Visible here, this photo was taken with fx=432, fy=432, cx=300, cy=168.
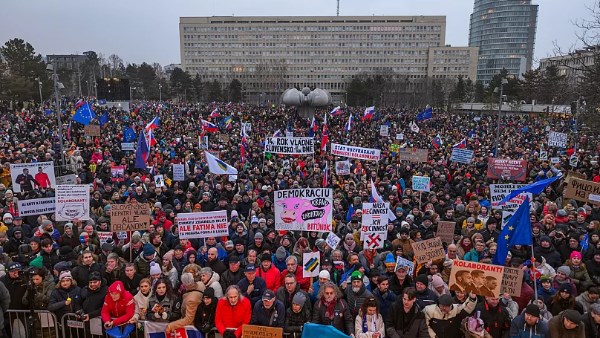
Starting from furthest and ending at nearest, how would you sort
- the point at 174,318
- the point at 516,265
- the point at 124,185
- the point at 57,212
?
the point at 124,185
the point at 57,212
the point at 516,265
the point at 174,318

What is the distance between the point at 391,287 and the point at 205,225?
3688 mm

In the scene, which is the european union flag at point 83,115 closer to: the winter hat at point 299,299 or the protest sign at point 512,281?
the winter hat at point 299,299

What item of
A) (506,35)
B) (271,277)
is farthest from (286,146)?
(506,35)

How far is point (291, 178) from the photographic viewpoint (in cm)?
1548

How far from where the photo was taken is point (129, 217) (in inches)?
330

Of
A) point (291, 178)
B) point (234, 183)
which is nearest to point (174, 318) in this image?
point (234, 183)

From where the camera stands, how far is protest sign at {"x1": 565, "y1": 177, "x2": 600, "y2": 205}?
32.7ft

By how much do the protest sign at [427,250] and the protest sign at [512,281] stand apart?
1352 mm

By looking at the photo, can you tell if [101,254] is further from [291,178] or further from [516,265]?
[291,178]

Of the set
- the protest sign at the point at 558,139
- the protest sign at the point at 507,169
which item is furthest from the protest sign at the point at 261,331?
the protest sign at the point at 558,139

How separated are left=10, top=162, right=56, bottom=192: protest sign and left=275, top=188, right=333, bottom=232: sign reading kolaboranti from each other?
723cm

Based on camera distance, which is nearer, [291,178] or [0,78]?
[291,178]

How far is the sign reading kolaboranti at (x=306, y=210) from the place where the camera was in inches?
320

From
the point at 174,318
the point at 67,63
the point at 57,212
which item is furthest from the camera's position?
the point at 67,63
